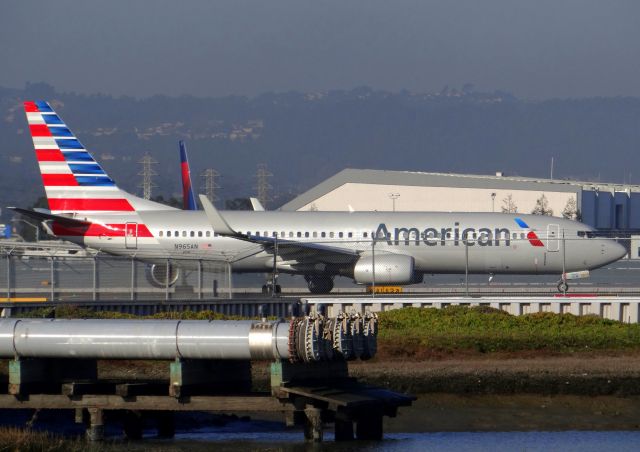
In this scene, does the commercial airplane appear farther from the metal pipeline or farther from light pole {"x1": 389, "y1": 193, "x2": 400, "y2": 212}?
light pole {"x1": 389, "y1": 193, "x2": 400, "y2": 212}

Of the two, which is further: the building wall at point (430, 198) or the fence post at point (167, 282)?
the building wall at point (430, 198)

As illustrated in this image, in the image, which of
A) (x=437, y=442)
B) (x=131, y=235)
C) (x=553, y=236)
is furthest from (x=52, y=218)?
(x=437, y=442)

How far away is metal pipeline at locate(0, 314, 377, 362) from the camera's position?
1812 cm

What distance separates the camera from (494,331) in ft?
93.8

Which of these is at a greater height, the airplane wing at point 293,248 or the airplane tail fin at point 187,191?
the airplane tail fin at point 187,191

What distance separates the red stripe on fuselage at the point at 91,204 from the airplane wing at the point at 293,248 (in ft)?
16.9

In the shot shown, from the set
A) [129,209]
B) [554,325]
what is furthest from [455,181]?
[554,325]

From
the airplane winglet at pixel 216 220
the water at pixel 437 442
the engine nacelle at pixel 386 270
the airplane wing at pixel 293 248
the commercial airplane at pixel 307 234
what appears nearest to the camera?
the water at pixel 437 442

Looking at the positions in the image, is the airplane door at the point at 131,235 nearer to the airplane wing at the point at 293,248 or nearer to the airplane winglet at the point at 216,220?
the airplane wing at the point at 293,248

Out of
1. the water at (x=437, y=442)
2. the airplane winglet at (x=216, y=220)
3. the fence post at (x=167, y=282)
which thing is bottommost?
the water at (x=437, y=442)

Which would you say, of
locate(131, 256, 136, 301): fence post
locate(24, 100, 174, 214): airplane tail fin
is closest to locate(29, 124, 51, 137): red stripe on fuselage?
locate(24, 100, 174, 214): airplane tail fin

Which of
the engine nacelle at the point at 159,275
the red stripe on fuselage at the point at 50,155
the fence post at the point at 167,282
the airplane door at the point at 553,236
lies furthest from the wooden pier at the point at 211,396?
the red stripe on fuselage at the point at 50,155

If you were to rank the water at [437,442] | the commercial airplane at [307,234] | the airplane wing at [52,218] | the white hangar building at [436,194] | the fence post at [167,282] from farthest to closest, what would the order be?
the white hangar building at [436,194] → the airplane wing at [52,218] → the commercial airplane at [307,234] → the fence post at [167,282] → the water at [437,442]

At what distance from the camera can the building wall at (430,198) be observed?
9769cm
